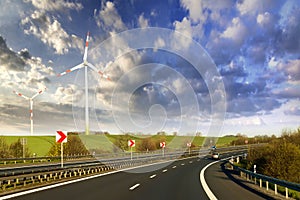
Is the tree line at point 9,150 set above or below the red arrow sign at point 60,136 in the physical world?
below

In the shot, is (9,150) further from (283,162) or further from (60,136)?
(283,162)

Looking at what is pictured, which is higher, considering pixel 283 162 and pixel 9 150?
pixel 9 150

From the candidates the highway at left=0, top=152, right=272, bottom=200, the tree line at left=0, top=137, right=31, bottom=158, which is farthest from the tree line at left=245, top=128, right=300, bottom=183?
the tree line at left=0, top=137, right=31, bottom=158

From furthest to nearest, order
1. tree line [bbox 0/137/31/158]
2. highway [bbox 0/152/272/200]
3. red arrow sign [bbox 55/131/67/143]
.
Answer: tree line [bbox 0/137/31/158] → red arrow sign [bbox 55/131/67/143] → highway [bbox 0/152/272/200]

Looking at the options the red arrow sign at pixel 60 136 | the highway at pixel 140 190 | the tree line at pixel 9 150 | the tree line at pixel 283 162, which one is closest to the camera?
the highway at pixel 140 190

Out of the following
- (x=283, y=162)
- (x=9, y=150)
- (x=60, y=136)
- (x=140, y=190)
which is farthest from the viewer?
(x=9, y=150)

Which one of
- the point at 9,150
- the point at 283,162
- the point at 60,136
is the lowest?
the point at 283,162

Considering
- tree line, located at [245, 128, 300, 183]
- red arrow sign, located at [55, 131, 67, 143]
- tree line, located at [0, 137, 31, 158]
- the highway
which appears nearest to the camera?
the highway

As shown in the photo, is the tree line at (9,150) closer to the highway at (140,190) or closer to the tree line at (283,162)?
the highway at (140,190)

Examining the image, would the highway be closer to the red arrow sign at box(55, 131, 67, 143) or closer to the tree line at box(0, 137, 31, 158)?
the red arrow sign at box(55, 131, 67, 143)

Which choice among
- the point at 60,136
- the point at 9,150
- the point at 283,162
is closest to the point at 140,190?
the point at 60,136

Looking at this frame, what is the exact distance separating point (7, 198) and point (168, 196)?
233 inches

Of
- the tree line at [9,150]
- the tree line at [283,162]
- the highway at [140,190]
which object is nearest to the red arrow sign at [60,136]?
the highway at [140,190]

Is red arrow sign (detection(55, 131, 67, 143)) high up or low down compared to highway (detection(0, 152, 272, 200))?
up
